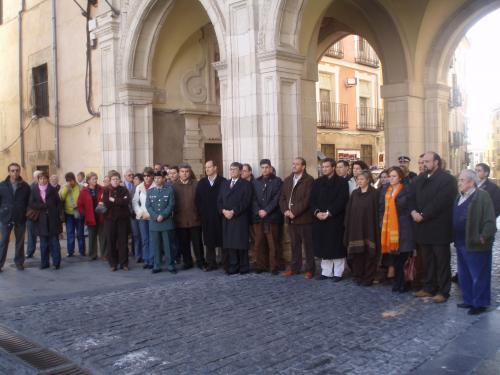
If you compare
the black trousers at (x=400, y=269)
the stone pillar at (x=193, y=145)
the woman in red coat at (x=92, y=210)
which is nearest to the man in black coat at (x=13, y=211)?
the woman in red coat at (x=92, y=210)

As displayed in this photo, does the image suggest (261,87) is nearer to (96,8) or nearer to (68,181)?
(68,181)

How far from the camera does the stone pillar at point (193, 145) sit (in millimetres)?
13000

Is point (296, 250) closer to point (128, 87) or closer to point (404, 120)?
point (404, 120)

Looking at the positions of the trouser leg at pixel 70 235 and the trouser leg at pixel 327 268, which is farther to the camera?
the trouser leg at pixel 70 235

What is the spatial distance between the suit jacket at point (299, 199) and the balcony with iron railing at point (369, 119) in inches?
743

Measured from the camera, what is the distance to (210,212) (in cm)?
854

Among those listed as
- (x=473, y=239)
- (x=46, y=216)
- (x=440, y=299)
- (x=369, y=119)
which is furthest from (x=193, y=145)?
(x=369, y=119)

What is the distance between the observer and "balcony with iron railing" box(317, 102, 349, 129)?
24.3 metres

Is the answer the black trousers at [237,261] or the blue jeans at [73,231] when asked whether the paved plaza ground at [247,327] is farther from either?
the blue jeans at [73,231]

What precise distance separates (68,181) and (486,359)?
27.3 feet

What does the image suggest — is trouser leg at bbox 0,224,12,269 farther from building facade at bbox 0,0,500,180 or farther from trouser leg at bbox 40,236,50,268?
building facade at bbox 0,0,500,180

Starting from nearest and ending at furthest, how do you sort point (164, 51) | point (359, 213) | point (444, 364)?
point (444, 364) < point (359, 213) < point (164, 51)

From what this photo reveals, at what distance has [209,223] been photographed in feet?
28.0

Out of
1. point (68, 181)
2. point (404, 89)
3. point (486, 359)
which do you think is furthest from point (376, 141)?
point (486, 359)
